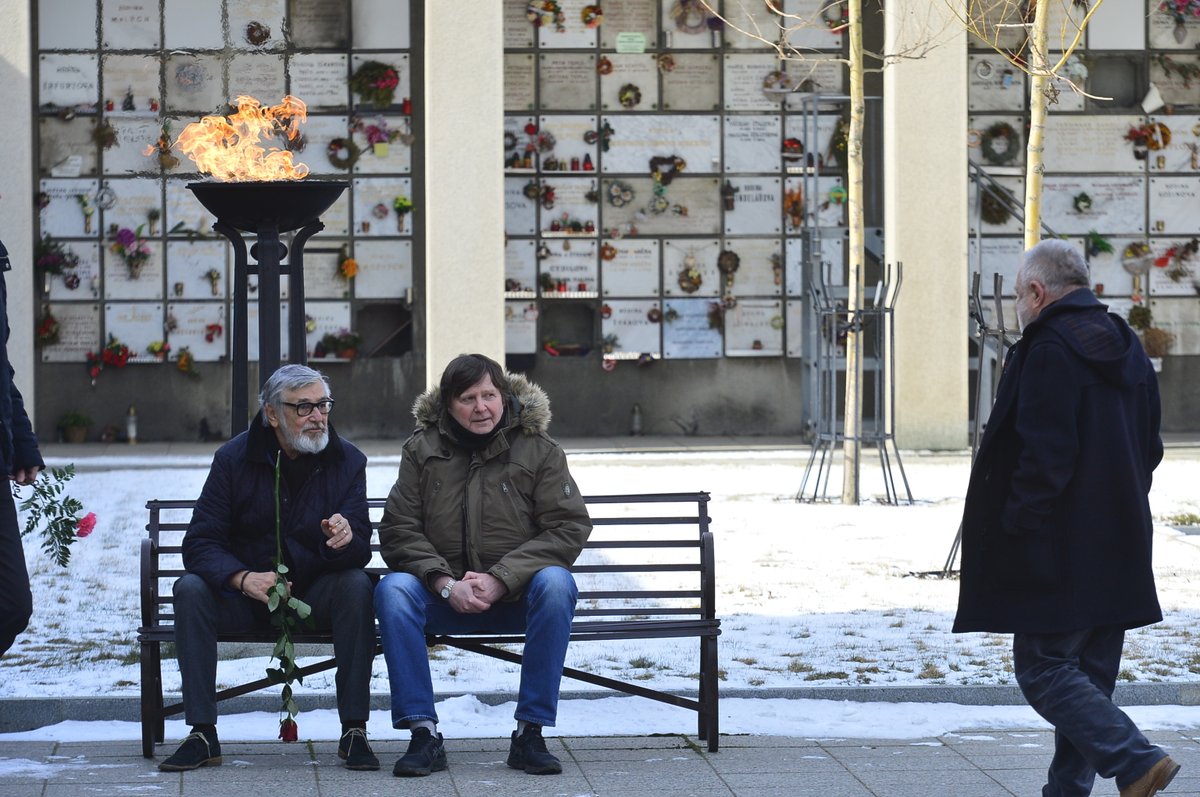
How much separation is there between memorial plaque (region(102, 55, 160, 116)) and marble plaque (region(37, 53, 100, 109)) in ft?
0.37

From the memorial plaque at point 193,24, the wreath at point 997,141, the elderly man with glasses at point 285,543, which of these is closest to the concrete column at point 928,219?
the wreath at point 997,141

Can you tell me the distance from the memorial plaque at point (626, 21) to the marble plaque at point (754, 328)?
8.26ft

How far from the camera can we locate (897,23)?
1445 centimetres

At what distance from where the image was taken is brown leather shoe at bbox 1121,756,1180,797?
14.0ft

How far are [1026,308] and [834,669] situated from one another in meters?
2.16

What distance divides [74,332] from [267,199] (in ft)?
33.1

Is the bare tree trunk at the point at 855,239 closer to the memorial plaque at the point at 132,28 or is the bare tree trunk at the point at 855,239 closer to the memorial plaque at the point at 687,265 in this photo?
the memorial plaque at the point at 687,265

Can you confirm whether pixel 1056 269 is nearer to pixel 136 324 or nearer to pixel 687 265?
pixel 687 265

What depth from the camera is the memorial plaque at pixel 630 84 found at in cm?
1628

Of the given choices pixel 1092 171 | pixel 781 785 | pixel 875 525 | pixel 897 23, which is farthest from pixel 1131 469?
pixel 1092 171

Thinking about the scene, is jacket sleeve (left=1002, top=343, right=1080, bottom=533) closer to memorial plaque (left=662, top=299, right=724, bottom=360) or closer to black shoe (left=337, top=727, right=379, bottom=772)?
black shoe (left=337, top=727, right=379, bottom=772)

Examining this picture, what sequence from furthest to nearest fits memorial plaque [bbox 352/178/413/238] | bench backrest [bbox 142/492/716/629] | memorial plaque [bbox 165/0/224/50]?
memorial plaque [bbox 352/178/413/238] → memorial plaque [bbox 165/0/224/50] → bench backrest [bbox 142/492/716/629]

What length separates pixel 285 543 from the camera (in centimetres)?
539

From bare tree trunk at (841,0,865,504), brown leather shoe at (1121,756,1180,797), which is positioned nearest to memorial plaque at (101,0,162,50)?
bare tree trunk at (841,0,865,504)
